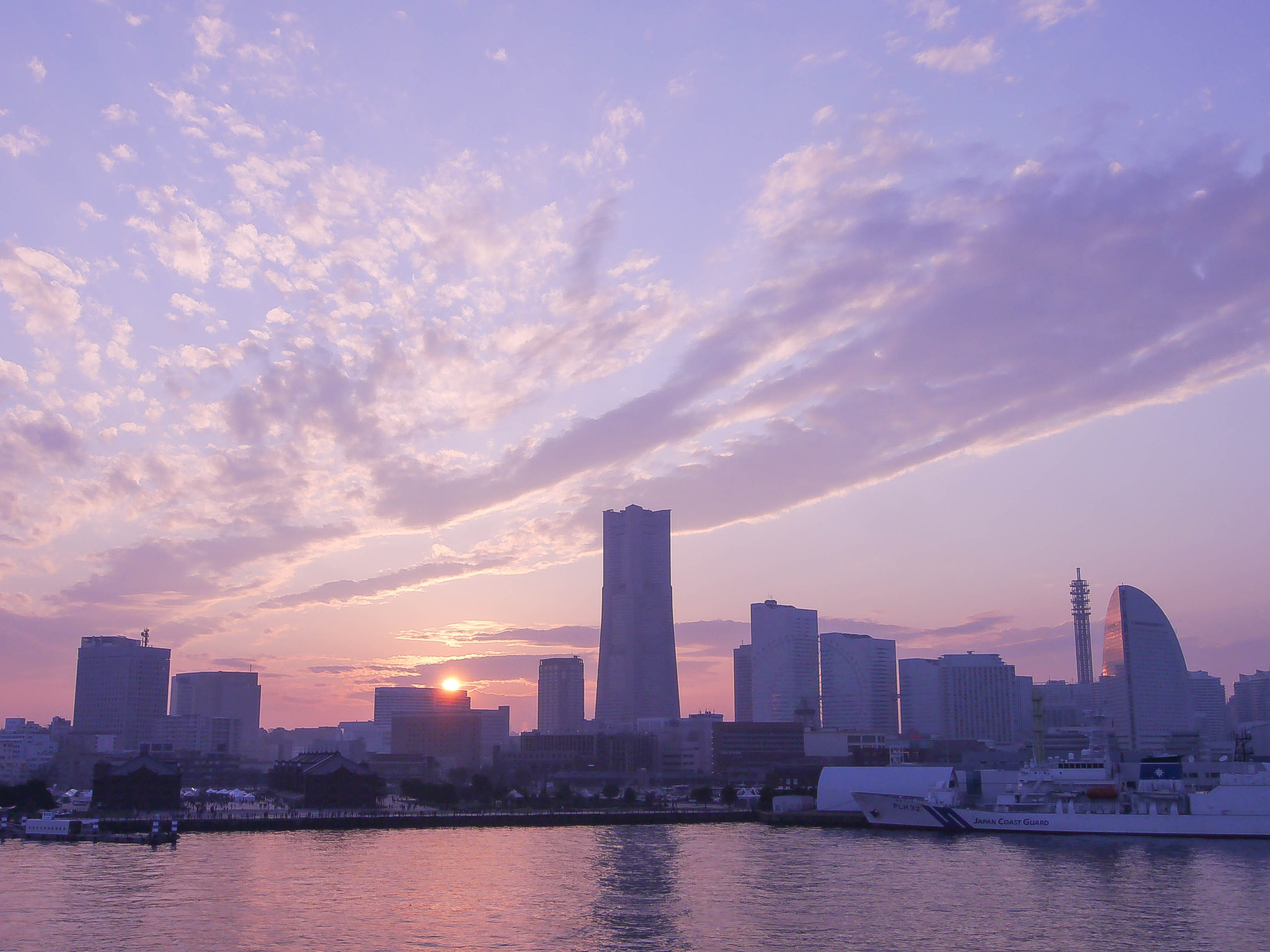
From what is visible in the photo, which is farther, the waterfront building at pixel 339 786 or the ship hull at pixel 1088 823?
the waterfront building at pixel 339 786

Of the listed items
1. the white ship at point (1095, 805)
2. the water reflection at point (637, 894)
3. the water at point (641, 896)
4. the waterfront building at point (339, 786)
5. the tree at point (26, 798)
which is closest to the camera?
the water reflection at point (637, 894)

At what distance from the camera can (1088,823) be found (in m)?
105

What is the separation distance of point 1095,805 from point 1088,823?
503 centimetres

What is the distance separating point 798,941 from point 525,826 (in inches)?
3170

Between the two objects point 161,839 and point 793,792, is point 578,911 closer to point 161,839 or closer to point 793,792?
point 161,839

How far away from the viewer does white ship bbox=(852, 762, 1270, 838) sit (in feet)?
338

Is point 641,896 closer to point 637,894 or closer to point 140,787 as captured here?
point 637,894

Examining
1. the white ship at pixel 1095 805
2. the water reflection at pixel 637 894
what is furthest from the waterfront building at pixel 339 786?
the white ship at pixel 1095 805

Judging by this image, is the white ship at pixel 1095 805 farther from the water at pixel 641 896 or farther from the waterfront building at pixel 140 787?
the waterfront building at pixel 140 787

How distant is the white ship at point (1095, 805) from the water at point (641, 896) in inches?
125

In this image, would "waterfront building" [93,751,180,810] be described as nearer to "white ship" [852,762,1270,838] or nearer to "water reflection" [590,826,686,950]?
"water reflection" [590,826,686,950]

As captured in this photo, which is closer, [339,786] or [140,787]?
[140,787]

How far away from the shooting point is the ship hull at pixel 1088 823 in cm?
10212

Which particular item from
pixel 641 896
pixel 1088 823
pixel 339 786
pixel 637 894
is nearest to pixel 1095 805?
pixel 1088 823
